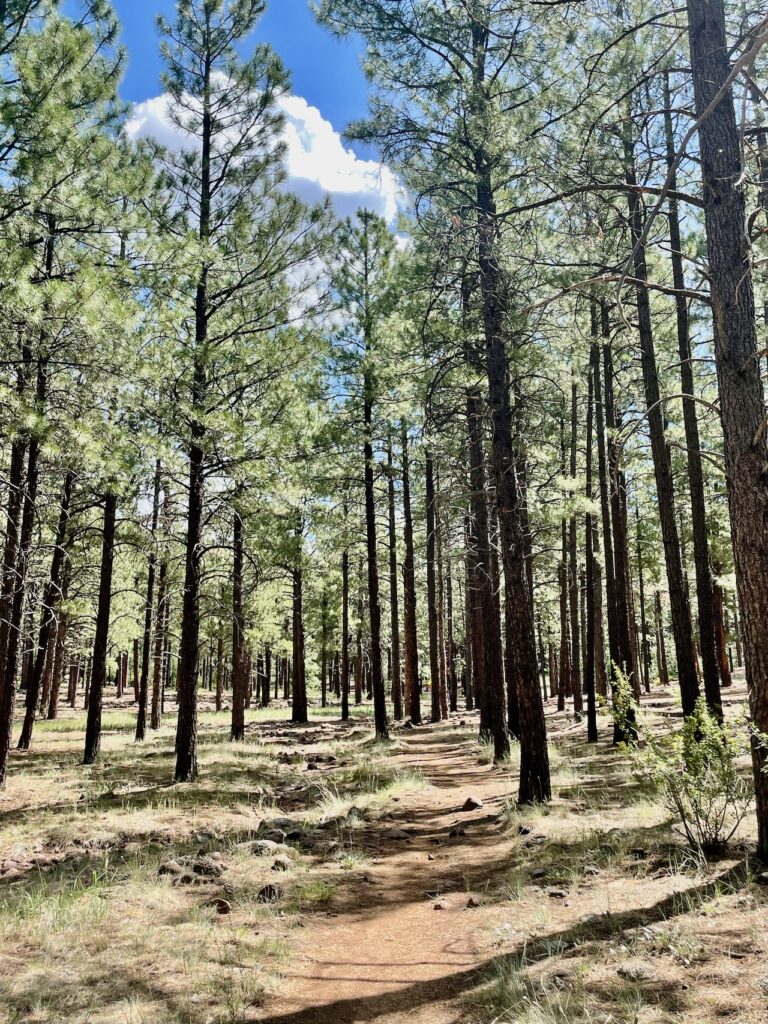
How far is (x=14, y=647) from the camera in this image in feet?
32.1

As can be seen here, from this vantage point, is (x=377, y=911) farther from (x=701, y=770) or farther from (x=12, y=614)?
(x=12, y=614)

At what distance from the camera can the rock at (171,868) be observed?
6.26 metres

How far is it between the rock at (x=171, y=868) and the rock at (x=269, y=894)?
1.02 metres

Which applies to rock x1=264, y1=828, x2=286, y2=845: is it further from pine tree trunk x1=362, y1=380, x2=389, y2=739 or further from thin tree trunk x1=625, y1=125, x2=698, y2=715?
pine tree trunk x1=362, y1=380, x2=389, y2=739

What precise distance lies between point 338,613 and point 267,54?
25.8 metres

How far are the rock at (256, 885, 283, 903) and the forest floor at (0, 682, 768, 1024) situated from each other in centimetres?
2

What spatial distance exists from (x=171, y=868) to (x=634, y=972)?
454 cm

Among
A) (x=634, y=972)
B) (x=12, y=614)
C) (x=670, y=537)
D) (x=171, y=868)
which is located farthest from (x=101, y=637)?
(x=634, y=972)

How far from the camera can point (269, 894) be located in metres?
5.73

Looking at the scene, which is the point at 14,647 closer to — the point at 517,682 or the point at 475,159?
the point at 517,682

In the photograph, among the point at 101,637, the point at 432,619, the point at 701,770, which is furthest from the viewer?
the point at 432,619

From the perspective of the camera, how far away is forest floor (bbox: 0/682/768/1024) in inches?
145

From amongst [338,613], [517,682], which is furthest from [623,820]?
[338,613]

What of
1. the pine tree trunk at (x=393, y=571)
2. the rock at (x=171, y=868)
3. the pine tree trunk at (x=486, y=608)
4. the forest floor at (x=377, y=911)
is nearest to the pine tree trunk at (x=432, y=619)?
the pine tree trunk at (x=393, y=571)
